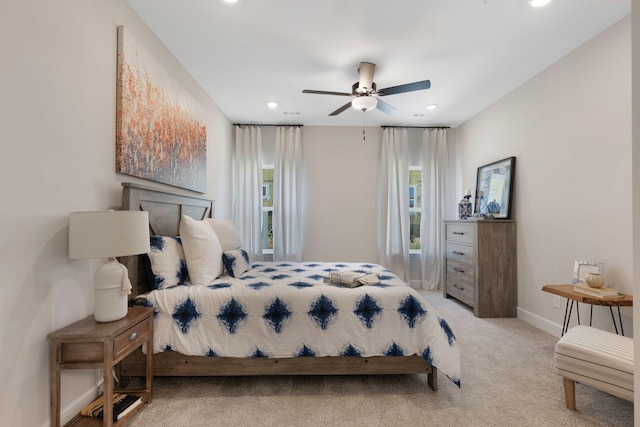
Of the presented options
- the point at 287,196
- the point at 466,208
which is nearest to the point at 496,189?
the point at 466,208

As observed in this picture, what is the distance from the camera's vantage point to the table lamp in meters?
1.41

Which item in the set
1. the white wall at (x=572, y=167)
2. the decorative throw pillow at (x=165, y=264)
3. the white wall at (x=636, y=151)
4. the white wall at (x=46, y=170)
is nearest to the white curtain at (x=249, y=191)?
the decorative throw pillow at (x=165, y=264)

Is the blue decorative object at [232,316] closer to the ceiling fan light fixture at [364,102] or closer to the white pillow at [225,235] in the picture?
the white pillow at [225,235]

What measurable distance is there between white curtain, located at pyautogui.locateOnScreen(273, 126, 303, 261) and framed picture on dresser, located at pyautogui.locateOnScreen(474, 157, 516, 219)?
2626 millimetres

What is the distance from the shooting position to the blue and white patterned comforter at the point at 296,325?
74.7 inches

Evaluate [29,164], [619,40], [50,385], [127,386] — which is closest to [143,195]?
[29,164]

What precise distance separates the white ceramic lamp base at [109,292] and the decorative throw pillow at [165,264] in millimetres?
410

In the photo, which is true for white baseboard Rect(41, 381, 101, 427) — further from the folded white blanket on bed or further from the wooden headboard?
the folded white blanket on bed

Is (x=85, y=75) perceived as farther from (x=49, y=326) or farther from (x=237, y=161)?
(x=237, y=161)

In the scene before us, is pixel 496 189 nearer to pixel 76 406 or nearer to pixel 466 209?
pixel 466 209

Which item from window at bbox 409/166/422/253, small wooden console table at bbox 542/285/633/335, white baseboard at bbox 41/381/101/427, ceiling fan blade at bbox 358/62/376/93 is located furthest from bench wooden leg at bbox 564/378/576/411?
window at bbox 409/166/422/253

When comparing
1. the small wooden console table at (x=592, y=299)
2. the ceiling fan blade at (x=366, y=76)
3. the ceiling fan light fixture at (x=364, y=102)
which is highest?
the ceiling fan blade at (x=366, y=76)

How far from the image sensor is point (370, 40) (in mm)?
2434

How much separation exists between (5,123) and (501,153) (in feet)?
14.5
